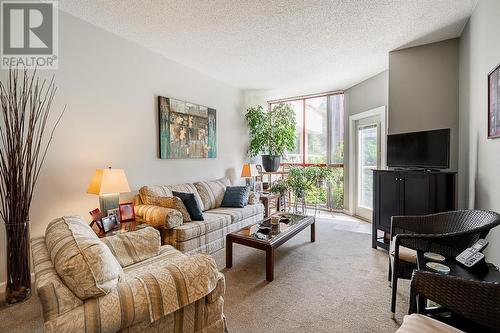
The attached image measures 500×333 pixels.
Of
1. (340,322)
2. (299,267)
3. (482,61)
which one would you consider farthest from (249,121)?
(340,322)

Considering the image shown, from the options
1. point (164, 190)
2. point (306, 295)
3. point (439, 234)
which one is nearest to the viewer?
point (439, 234)

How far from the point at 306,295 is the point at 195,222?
4.97 feet

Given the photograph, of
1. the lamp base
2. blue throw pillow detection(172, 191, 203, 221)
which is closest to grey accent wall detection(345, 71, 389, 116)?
blue throw pillow detection(172, 191, 203, 221)

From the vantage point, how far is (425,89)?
332cm

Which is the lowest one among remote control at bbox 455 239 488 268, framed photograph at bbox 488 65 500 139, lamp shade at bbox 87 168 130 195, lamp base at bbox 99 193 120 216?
remote control at bbox 455 239 488 268

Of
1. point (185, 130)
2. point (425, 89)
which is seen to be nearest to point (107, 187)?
point (185, 130)

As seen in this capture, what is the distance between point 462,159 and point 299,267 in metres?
2.41

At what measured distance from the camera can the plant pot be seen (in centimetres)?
543

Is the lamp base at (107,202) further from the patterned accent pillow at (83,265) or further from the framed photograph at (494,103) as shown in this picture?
the framed photograph at (494,103)

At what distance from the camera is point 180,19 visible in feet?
8.63

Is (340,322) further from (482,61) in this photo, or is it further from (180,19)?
(180,19)

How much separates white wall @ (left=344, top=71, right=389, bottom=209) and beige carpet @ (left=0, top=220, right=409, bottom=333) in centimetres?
242

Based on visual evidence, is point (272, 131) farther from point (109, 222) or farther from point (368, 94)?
point (109, 222)

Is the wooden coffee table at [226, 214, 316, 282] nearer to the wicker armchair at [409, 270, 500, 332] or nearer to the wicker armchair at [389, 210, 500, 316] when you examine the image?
the wicker armchair at [389, 210, 500, 316]
